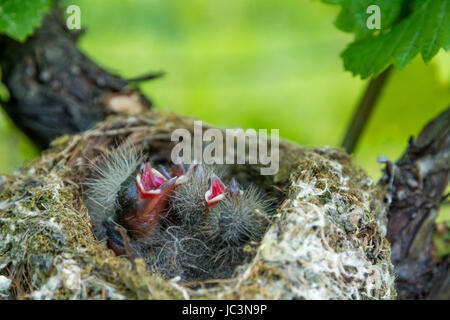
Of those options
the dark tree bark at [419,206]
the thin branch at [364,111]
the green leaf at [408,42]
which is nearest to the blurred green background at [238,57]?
the thin branch at [364,111]

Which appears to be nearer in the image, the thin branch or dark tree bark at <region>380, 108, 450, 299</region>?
dark tree bark at <region>380, 108, 450, 299</region>

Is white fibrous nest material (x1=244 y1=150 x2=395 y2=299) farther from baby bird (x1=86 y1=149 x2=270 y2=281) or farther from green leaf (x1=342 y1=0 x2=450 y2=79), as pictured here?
green leaf (x1=342 y1=0 x2=450 y2=79)

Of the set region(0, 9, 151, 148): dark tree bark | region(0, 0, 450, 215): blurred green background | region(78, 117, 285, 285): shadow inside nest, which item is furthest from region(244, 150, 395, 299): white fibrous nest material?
region(0, 0, 450, 215): blurred green background

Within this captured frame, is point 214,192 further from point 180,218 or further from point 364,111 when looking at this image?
point 364,111

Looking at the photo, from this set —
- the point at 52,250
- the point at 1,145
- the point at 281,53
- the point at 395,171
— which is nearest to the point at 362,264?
the point at 395,171

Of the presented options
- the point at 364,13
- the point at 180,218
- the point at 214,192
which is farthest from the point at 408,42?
the point at 180,218

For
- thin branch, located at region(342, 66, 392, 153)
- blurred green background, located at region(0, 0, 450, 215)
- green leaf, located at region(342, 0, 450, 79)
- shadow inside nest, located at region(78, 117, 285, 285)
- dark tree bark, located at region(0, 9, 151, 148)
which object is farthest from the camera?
blurred green background, located at region(0, 0, 450, 215)

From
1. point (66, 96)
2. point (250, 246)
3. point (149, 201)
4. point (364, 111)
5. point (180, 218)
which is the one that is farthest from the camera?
point (66, 96)
